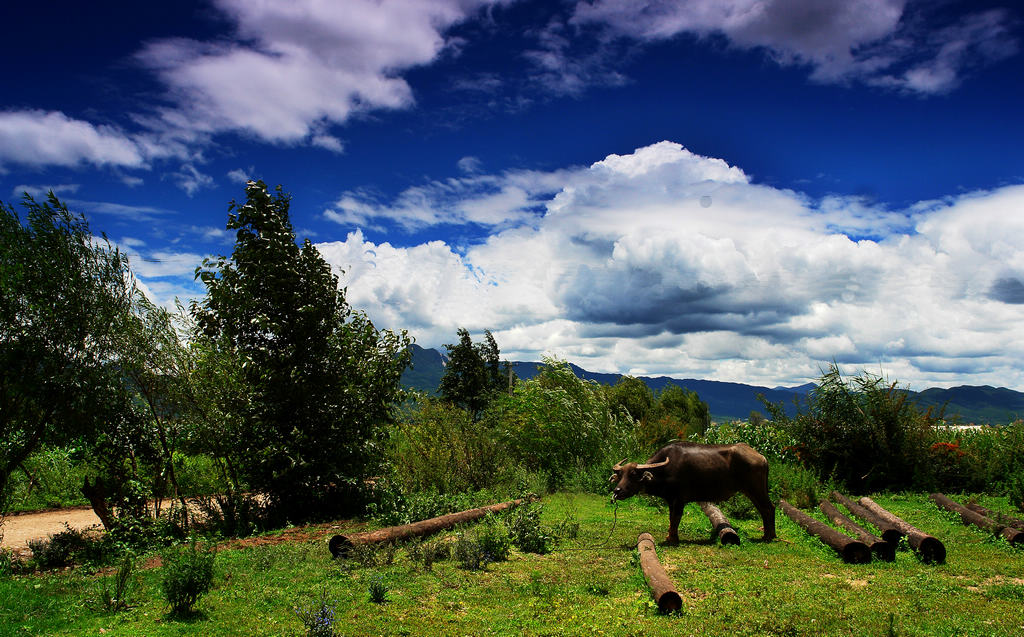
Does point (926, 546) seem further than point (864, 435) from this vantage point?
No

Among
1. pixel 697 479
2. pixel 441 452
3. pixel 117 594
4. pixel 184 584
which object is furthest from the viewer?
pixel 441 452

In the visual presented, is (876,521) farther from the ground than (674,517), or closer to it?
closer to it

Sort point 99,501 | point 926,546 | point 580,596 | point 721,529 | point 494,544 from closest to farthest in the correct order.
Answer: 1. point 580,596
2. point 926,546
3. point 494,544
4. point 721,529
5. point 99,501

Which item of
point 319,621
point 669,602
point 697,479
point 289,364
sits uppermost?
point 289,364

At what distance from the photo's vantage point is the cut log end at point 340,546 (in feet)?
35.3

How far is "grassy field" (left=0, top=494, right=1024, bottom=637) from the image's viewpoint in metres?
6.99

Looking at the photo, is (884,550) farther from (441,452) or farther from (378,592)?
(441,452)

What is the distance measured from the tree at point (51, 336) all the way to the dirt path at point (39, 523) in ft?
11.1

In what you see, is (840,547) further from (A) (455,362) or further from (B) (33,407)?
(A) (455,362)

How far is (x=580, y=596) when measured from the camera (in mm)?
8258

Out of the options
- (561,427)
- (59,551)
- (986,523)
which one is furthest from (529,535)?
(561,427)

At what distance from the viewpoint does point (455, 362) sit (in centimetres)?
6675

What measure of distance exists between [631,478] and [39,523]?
18.6m

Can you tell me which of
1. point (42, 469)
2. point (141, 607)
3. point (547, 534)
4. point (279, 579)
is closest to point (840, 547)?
point (547, 534)
